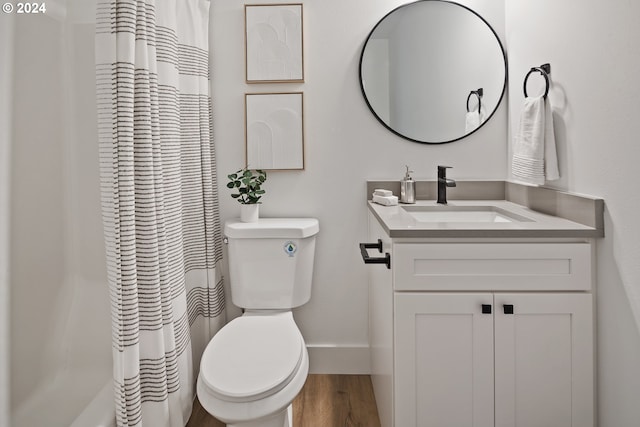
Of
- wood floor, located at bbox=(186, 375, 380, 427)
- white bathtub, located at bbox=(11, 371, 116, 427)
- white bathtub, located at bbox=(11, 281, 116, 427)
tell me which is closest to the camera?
white bathtub, located at bbox=(11, 371, 116, 427)

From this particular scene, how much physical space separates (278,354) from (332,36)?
1.55 m

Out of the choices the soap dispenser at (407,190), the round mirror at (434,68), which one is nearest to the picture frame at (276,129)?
the round mirror at (434,68)

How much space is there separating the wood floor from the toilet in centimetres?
21

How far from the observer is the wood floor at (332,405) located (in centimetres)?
201

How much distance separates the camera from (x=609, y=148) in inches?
57.0

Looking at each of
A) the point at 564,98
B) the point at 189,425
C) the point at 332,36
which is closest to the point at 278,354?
the point at 189,425

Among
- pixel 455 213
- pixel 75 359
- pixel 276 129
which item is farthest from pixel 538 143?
pixel 75 359

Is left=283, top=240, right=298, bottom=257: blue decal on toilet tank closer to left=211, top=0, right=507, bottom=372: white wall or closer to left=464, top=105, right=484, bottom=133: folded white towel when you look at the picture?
left=211, top=0, right=507, bottom=372: white wall

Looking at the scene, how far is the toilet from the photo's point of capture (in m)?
1.45

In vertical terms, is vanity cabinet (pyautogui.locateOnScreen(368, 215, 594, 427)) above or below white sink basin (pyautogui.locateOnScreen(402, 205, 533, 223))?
below

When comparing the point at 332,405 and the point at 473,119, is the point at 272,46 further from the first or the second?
the point at 332,405

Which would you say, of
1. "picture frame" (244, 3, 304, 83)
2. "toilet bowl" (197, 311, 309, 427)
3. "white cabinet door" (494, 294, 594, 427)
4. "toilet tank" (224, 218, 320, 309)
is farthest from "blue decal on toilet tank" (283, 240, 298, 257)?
"white cabinet door" (494, 294, 594, 427)

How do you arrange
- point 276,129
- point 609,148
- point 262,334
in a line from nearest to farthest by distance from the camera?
point 609,148 < point 262,334 < point 276,129

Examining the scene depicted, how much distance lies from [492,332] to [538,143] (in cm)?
74
